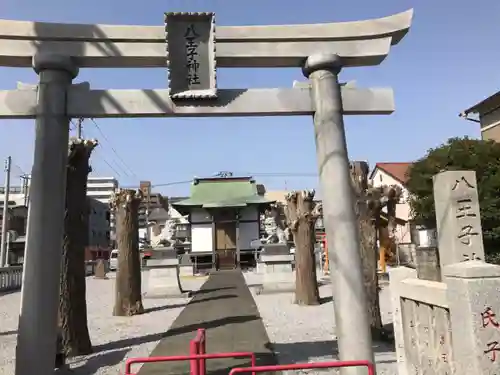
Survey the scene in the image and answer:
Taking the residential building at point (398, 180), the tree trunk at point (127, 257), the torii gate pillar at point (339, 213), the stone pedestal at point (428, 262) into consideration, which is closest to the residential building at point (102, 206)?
the tree trunk at point (127, 257)

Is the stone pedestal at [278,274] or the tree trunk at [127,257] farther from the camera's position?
the stone pedestal at [278,274]

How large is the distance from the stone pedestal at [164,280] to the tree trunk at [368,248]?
8.82m

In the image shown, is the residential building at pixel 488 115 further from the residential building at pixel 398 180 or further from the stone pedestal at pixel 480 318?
the stone pedestal at pixel 480 318

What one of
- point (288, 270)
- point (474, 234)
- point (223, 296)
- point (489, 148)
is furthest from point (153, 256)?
point (489, 148)

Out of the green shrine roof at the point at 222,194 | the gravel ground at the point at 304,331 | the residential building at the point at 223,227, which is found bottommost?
the gravel ground at the point at 304,331

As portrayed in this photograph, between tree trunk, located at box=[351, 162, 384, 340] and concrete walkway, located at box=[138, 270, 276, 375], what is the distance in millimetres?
2296

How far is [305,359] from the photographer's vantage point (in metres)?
7.14

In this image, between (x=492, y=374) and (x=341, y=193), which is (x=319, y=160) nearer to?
(x=341, y=193)

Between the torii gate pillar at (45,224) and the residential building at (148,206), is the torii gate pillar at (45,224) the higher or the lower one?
the lower one

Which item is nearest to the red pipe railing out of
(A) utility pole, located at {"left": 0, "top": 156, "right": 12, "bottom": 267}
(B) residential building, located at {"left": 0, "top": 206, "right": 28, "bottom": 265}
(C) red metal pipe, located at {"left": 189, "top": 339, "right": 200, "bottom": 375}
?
(C) red metal pipe, located at {"left": 189, "top": 339, "right": 200, "bottom": 375}

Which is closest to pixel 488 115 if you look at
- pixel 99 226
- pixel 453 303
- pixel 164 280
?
pixel 164 280

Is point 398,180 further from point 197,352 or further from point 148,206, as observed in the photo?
point 197,352

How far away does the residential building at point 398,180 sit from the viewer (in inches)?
1612

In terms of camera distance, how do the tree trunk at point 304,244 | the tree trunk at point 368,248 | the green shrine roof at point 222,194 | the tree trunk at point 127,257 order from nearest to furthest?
the tree trunk at point 368,248 → the tree trunk at point 127,257 → the tree trunk at point 304,244 → the green shrine roof at point 222,194
